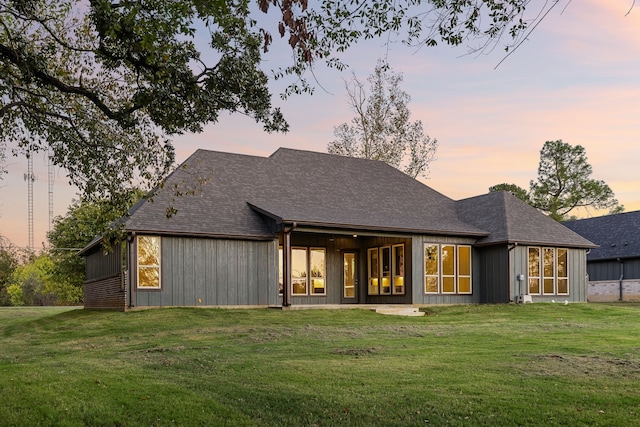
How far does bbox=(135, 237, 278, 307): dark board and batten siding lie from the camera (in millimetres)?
19500

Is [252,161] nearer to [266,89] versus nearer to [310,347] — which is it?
[310,347]

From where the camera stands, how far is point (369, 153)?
3859cm

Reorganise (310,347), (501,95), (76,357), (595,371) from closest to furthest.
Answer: (595,371), (76,357), (310,347), (501,95)

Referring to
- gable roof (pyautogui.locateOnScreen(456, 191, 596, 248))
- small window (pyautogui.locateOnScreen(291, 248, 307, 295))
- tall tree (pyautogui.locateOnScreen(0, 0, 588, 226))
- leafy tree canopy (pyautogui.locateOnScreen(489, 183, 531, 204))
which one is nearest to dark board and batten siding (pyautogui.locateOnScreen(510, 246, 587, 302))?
gable roof (pyautogui.locateOnScreen(456, 191, 596, 248))

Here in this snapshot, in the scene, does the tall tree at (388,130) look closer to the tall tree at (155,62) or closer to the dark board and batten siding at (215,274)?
the dark board and batten siding at (215,274)

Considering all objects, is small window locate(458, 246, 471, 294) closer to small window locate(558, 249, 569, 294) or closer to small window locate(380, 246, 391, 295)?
small window locate(380, 246, 391, 295)

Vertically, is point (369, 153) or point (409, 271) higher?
point (369, 153)

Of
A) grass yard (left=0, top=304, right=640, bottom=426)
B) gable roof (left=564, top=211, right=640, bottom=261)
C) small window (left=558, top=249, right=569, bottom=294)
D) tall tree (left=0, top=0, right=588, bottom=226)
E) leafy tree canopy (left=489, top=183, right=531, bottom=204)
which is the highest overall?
leafy tree canopy (left=489, top=183, right=531, bottom=204)

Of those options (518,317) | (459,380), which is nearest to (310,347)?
(459,380)

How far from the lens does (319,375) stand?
9.03 m

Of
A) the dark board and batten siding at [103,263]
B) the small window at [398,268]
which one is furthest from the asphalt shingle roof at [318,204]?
the dark board and batten siding at [103,263]

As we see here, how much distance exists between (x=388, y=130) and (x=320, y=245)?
16.7m

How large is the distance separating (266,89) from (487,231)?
17.2m

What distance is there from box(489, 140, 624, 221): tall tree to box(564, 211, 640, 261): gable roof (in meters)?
14.0
